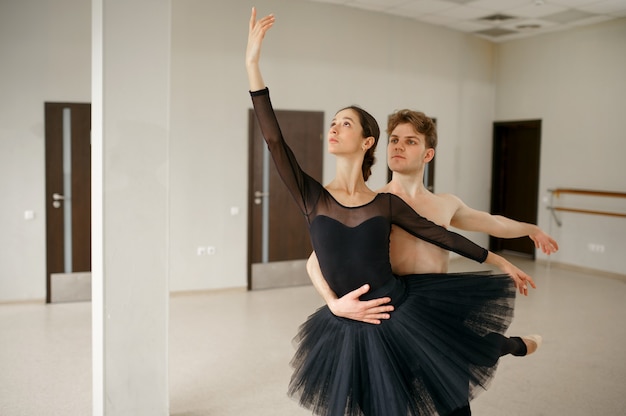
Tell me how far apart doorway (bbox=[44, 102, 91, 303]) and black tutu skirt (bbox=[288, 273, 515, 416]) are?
4456mm

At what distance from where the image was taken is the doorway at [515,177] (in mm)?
9102

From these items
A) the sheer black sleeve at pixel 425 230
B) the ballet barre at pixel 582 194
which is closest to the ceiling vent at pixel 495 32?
the ballet barre at pixel 582 194

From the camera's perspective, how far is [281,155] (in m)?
2.05

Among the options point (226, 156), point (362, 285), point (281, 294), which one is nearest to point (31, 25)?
point (226, 156)

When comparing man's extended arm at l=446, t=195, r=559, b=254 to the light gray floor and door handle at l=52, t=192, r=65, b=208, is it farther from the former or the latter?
door handle at l=52, t=192, r=65, b=208

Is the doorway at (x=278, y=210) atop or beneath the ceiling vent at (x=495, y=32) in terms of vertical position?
beneath

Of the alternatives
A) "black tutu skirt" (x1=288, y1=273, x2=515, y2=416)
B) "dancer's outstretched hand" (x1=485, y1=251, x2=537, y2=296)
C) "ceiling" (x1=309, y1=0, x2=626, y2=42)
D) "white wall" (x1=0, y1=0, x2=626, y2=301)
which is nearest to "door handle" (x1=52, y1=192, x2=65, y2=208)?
"white wall" (x1=0, y1=0, x2=626, y2=301)

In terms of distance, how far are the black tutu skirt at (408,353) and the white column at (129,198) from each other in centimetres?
105

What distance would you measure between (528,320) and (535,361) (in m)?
1.19

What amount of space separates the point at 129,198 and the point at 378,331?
4.98ft

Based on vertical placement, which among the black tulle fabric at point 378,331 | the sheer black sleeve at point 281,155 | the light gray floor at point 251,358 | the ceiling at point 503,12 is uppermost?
the ceiling at point 503,12

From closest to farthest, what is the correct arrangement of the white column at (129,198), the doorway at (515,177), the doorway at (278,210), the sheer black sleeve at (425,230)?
the sheer black sleeve at (425,230), the white column at (129,198), the doorway at (278,210), the doorway at (515,177)

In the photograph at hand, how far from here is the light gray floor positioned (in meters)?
3.59

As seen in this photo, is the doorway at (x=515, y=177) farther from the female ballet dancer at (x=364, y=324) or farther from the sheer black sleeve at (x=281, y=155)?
the sheer black sleeve at (x=281, y=155)
